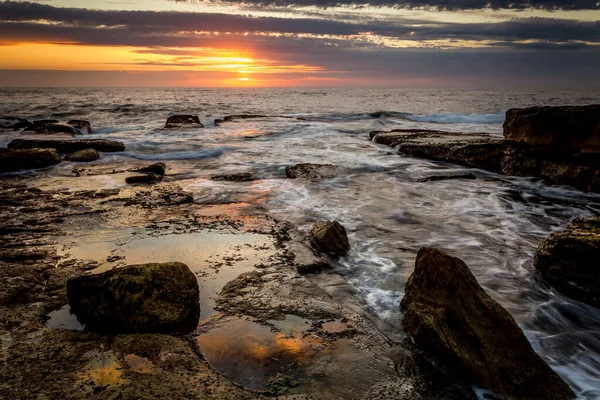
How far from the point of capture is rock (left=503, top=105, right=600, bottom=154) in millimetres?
9023

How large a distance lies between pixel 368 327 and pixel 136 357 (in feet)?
6.39

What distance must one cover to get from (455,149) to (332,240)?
28.4ft

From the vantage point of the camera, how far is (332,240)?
216 inches

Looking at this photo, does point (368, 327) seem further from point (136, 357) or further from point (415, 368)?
point (136, 357)

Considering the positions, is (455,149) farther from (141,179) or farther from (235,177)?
(141,179)

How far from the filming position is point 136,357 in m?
2.98

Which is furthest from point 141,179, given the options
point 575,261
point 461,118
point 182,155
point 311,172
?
point 461,118

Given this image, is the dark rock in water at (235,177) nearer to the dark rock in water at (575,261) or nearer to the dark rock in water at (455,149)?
the dark rock in water at (455,149)

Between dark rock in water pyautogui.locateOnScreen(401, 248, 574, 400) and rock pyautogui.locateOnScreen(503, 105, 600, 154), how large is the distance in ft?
24.8

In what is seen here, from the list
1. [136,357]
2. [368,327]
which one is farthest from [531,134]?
[136,357]

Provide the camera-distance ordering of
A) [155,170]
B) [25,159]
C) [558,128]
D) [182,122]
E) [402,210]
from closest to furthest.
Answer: [402,210]
[558,128]
[155,170]
[25,159]
[182,122]

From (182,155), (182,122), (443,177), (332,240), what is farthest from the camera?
(182,122)

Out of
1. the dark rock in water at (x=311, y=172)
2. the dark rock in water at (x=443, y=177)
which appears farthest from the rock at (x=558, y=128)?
the dark rock in water at (x=311, y=172)

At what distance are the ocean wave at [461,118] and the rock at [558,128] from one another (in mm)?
18454
